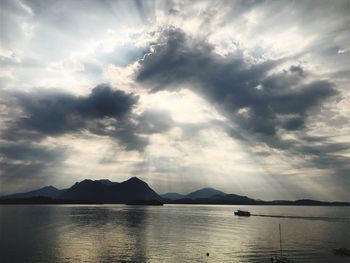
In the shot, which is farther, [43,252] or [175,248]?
[175,248]

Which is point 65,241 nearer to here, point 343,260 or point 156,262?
point 156,262

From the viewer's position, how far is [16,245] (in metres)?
99.8

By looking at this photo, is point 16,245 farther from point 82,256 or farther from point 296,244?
point 296,244

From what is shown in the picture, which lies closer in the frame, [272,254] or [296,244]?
[272,254]

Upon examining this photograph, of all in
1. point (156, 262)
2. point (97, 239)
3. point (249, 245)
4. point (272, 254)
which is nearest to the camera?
point (156, 262)

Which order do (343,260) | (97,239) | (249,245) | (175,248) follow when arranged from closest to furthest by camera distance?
(343,260), (175,248), (249,245), (97,239)

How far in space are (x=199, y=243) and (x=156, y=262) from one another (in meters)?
35.8

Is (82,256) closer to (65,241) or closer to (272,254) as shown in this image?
(65,241)

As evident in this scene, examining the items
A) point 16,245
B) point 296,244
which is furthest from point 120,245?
point 296,244

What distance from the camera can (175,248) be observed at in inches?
3866

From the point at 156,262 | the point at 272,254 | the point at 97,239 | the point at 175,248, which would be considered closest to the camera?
the point at 156,262

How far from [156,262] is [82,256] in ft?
70.9

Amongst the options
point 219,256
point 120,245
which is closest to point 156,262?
point 219,256

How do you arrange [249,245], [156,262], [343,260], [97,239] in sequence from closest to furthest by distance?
[156,262] < [343,260] < [249,245] < [97,239]
